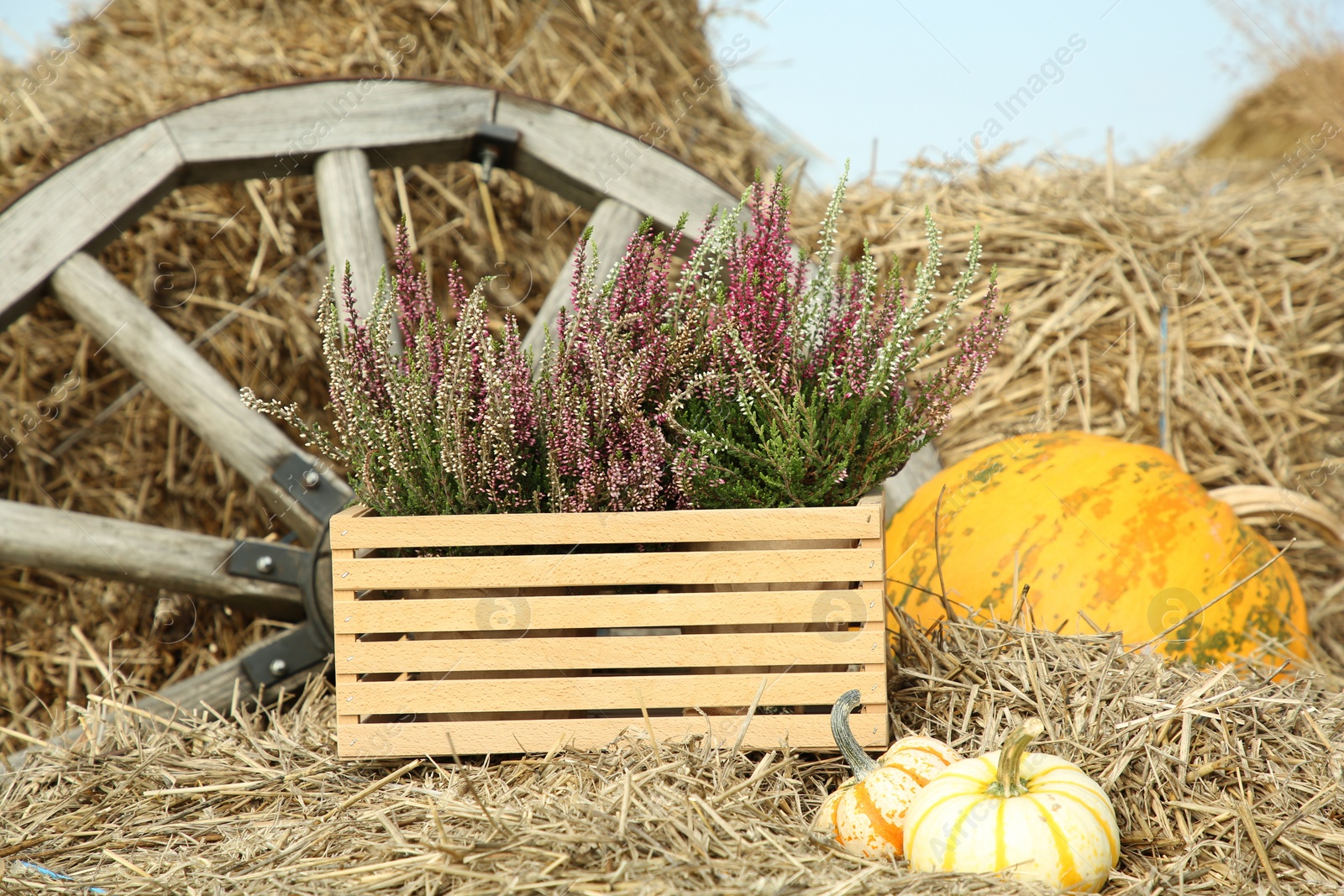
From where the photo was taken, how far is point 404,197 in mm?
2633

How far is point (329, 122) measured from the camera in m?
2.14

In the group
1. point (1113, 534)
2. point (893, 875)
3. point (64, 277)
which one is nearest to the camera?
point (893, 875)

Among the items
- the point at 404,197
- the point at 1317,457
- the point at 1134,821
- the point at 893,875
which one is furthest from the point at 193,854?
the point at 1317,457

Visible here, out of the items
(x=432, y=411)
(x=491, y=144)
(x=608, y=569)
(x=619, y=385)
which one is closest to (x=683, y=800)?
(x=608, y=569)

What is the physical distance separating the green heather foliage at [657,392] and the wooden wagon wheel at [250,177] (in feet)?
1.65

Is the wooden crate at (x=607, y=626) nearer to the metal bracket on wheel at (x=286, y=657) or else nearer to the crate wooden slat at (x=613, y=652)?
the crate wooden slat at (x=613, y=652)

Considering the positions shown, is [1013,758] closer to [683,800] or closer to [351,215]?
[683,800]

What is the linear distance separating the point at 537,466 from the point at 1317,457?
215 cm

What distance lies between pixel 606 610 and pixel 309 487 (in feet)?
2.82

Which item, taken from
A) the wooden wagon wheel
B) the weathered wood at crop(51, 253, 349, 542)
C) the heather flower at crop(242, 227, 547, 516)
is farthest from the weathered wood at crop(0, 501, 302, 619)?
the heather flower at crop(242, 227, 547, 516)

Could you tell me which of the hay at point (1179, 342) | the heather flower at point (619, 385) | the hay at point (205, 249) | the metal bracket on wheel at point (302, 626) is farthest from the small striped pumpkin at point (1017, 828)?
the hay at point (205, 249)

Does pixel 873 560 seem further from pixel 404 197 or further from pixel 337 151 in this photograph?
pixel 404 197

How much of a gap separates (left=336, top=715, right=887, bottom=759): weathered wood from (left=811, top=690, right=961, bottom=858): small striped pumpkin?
0.09 metres

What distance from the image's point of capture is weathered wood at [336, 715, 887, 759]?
136 centimetres
